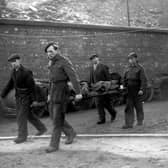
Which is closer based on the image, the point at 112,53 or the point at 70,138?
the point at 70,138

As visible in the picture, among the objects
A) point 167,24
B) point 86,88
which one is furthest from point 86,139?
point 167,24

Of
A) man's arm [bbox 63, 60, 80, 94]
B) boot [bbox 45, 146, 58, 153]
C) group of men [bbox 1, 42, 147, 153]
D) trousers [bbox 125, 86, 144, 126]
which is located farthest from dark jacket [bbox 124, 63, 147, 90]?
boot [bbox 45, 146, 58, 153]

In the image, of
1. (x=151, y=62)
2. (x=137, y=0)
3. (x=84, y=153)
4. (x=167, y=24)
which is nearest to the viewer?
(x=84, y=153)

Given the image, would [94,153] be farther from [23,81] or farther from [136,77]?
[136,77]

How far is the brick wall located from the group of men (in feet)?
17.3

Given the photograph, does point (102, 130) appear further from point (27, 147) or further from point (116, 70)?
point (116, 70)

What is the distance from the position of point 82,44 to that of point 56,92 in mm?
9636

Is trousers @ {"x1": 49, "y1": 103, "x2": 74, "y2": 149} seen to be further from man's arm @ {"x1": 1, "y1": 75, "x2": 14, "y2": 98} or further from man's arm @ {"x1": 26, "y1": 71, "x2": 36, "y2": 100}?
man's arm @ {"x1": 1, "y1": 75, "x2": 14, "y2": 98}

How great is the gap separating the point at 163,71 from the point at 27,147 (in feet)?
43.9

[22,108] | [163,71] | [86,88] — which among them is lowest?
[163,71]

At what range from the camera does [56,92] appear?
23.8ft

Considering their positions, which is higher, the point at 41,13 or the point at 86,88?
the point at 41,13

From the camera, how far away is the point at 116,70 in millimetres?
17906

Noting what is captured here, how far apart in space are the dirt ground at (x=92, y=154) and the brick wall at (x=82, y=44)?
753 cm
